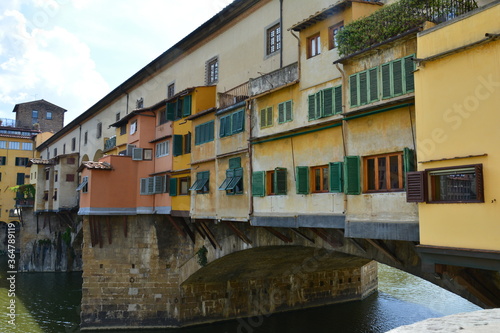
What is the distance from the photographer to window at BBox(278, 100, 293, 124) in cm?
Result: 1398

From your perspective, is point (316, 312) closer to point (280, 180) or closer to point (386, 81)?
point (280, 180)

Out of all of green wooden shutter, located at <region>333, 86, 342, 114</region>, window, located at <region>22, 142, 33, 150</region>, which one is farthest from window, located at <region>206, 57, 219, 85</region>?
window, located at <region>22, 142, 33, 150</region>

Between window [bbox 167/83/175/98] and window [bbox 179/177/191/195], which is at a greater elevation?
window [bbox 167/83/175/98]

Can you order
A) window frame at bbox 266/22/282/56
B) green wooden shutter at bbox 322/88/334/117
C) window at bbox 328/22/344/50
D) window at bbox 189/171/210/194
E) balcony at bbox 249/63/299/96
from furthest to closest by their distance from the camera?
1. window at bbox 189/171/210/194
2. window frame at bbox 266/22/282/56
3. balcony at bbox 249/63/299/96
4. window at bbox 328/22/344/50
5. green wooden shutter at bbox 322/88/334/117

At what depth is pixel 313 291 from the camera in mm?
28781

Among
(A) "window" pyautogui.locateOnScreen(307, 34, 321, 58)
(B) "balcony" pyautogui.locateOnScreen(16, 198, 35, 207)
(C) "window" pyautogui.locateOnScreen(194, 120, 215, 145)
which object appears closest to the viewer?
Answer: (A) "window" pyautogui.locateOnScreen(307, 34, 321, 58)

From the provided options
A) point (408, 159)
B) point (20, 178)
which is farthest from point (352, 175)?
point (20, 178)

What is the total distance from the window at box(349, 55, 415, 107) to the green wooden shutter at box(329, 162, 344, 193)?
168cm

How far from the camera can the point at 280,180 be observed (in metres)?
14.1

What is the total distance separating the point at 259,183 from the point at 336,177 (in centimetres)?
387

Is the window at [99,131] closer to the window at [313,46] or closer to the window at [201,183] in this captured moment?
the window at [201,183]

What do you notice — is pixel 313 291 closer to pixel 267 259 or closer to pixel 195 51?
pixel 267 259

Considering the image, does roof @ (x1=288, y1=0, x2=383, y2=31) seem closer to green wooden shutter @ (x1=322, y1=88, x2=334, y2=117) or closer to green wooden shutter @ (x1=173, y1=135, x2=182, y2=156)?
green wooden shutter @ (x1=322, y1=88, x2=334, y2=117)

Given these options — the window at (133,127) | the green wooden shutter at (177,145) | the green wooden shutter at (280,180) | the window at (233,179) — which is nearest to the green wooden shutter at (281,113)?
the green wooden shutter at (280,180)
